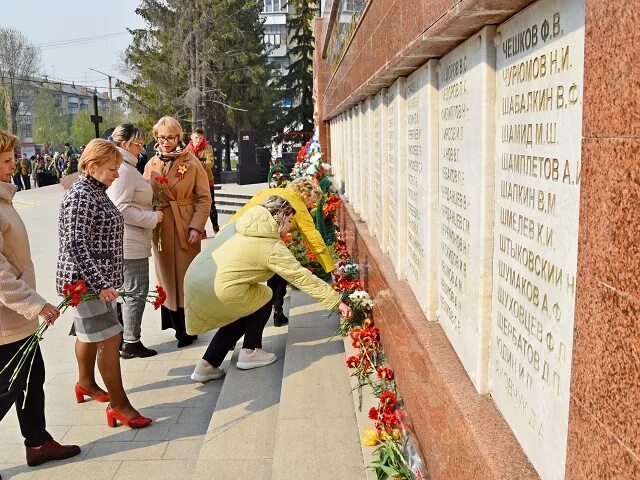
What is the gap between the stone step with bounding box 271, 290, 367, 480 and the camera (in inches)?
119

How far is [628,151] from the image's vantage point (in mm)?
889

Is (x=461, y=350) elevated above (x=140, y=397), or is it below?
above

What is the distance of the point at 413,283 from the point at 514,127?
61.7 inches

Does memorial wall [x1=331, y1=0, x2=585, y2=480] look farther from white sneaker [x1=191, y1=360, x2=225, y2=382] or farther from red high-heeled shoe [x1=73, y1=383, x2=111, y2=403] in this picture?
red high-heeled shoe [x1=73, y1=383, x2=111, y2=403]

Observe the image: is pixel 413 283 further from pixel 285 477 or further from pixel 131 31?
pixel 131 31

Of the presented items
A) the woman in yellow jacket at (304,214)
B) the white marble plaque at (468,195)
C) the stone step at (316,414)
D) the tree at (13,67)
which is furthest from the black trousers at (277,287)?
the tree at (13,67)

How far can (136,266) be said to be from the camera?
4.83 m

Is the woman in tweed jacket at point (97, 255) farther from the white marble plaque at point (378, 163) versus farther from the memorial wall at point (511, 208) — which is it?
the memorial wall at point (511, 208)

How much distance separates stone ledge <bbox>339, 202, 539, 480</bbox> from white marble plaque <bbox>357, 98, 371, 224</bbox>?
152 centimetres

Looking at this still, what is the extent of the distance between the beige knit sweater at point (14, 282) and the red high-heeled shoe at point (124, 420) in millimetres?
826

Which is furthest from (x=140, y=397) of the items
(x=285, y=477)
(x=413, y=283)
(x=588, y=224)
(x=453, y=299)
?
(x=588, y=224)

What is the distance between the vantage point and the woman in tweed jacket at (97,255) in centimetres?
360

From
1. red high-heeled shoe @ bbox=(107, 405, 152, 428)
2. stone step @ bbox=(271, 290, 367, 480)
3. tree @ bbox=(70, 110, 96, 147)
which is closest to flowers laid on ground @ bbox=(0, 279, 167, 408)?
red high-heeled shoe @ bbox=(107, 405, 152, 428)

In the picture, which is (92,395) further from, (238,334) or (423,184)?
(423,184)
